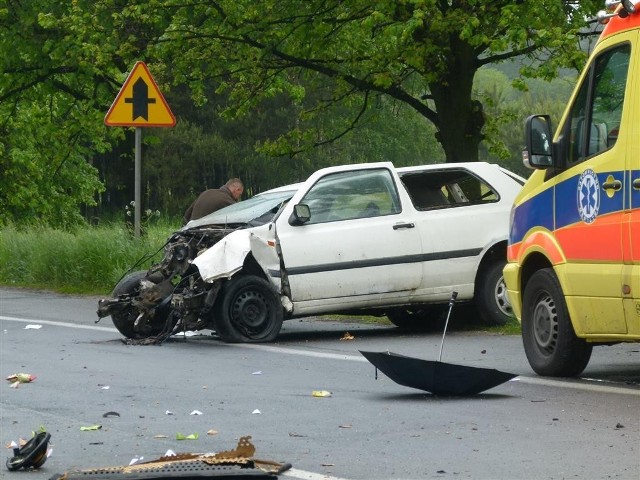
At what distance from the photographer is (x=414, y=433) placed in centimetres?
816

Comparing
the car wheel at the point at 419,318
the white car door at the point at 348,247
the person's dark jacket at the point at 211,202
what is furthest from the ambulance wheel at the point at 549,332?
the person's dark jacket at the point at 211,202

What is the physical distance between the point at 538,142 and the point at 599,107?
0.52m

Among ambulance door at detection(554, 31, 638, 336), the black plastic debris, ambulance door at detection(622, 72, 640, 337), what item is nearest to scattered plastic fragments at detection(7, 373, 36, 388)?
the black plastic debris

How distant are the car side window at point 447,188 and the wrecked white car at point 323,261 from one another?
0.03m

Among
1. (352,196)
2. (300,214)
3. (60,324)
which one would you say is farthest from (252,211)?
(60,324)

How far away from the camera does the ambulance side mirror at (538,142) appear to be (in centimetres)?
1055

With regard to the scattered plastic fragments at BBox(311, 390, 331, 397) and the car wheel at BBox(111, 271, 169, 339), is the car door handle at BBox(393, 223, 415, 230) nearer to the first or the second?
the car wheel at BBox(111, 271, 169, 339)

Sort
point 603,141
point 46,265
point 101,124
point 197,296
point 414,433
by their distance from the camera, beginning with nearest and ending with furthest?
point 414,433
point 603,141
point 197,296
point 46,265
point 101,124

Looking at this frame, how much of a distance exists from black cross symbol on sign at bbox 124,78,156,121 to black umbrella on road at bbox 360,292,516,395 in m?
11.3

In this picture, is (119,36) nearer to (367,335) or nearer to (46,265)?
(46,265)

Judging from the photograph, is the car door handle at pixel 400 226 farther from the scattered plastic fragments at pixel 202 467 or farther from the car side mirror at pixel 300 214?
the scattered plastic fragments at pixel 202 467

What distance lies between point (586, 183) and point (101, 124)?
19.8 m

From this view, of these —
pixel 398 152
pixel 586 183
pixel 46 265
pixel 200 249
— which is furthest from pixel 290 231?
pixel 398 152

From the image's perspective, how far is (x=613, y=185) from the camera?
976 centimetres
